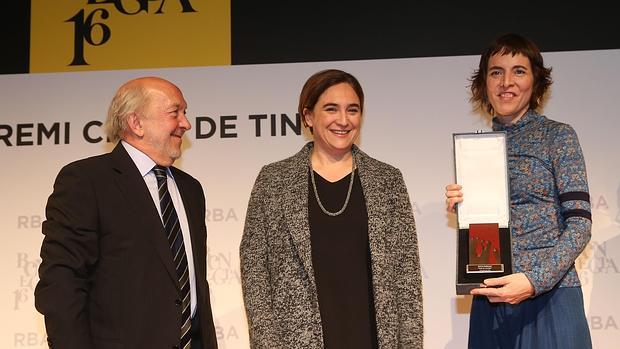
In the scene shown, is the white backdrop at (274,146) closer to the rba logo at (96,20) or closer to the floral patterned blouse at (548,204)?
the rba logo at (96,20)

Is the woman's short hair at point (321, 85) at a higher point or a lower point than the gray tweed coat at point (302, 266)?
higher

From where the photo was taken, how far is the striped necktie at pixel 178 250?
2451 millimetres

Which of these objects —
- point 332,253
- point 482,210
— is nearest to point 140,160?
point 332,253

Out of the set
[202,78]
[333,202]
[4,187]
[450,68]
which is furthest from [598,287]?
[4,187]

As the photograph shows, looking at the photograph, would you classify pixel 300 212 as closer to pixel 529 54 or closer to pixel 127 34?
pixel 529 54

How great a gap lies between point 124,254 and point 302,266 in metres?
0.57

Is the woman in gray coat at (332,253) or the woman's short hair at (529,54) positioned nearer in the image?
the woman in gray coat at (332,253)

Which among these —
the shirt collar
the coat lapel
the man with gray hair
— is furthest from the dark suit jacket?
the coat lapel

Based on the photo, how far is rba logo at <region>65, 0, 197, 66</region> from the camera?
3975mm

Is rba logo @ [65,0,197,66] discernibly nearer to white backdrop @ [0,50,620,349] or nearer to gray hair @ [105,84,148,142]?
white backdrop @ [0,50,620,349]

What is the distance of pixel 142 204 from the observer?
97.0 inches

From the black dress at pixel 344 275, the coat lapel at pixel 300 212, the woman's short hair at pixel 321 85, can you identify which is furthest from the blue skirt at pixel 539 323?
the woman's short hair at pixel 321 85

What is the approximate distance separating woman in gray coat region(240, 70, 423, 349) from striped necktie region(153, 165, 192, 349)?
0.64 feet

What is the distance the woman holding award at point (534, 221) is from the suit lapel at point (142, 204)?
93 centimetres
